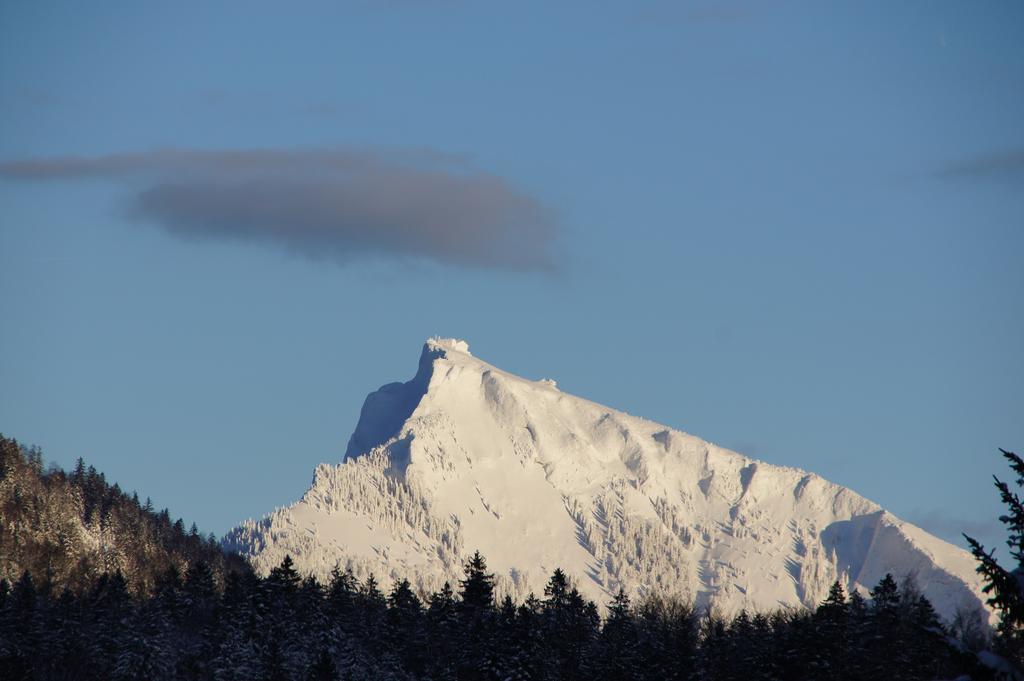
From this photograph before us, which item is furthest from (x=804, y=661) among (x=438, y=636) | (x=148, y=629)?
(x=148, y=629)

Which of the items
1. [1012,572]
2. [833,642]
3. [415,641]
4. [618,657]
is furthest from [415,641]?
[1012,572]

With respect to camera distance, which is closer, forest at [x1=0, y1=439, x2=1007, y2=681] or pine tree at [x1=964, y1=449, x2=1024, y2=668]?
pine tree at [x1=964, y1=449, x2=1024, y2=668]

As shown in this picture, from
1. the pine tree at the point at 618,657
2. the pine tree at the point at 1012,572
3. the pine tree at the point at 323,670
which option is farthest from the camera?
the pine tree at the point at 618,657

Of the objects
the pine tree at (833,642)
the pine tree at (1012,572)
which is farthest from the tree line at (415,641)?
the pine tree at (1012,572)

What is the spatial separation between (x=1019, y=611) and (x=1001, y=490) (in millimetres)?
2853

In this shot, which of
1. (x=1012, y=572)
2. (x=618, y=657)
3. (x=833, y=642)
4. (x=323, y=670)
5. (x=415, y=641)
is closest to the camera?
(x=1012, y=572)

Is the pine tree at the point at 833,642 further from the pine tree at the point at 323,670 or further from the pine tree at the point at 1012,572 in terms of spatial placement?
the pine tree at the point at 1012,572

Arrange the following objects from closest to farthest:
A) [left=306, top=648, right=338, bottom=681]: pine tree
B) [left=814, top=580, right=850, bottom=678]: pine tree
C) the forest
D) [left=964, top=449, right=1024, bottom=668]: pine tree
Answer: [left=964, top=449, right=1024, bottom=668]: pine tree
[left=814, top=580, right=850, bottom=678]: pine tree
the forest
[left=306, top=648, right=338, bottom=681]: pine tree

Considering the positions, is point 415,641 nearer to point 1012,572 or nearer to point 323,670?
point 323,670

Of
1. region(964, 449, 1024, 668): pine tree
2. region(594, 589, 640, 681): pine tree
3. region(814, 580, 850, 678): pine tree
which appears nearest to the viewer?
region(964, 449, 1024, 668): pine tree

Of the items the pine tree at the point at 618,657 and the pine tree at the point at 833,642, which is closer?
the pine tree at the point at 833,642

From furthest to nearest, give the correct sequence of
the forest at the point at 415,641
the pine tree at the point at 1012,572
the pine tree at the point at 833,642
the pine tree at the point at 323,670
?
the pine tree at the point at 323,670, the forest at the point at 415,641, the pine tree at the point at 833,642, the pine tree at the point at 1012,572

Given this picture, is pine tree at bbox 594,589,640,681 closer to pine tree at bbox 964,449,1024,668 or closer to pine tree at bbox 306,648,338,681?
pine tree at bbox 306,648,338,681

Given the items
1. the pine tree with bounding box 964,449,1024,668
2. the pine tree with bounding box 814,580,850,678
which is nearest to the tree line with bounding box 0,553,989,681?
the pine tree with bounding box 814,580,850,678
